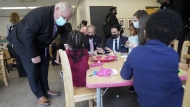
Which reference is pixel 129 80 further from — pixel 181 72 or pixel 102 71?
pixel 181 72

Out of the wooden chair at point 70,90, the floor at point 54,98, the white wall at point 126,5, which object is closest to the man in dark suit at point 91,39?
the floor at point 54,98

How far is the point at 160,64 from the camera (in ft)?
2.83

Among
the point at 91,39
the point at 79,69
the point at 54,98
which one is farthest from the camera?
the point at 91,39

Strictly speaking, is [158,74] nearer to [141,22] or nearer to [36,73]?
[141,22]

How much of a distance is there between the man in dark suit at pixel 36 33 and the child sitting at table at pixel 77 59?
33 cm

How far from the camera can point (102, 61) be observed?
1652 millimetres

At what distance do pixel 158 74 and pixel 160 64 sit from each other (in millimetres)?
58

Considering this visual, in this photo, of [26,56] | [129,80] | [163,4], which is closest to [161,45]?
[129,80]

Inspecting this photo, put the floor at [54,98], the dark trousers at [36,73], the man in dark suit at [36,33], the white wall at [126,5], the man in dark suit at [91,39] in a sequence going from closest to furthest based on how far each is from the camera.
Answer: the man in dark suit at [36,33], the dark trousers at [36,73], the floor at [54,98], the man in dark suit at [91,39], the white wall at [126,5]

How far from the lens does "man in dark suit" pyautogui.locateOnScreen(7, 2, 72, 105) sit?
1588 mm

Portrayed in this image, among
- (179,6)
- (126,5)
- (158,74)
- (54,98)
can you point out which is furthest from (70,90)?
(126,5)

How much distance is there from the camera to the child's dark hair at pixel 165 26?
0.87m

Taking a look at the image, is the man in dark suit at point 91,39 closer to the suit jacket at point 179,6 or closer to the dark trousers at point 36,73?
the dark trousers at point 36,73

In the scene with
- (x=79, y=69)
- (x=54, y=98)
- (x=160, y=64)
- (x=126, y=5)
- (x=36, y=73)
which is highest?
(x=126, y=5)
